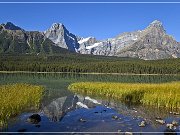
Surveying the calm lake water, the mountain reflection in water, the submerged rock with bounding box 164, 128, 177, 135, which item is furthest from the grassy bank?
the submerged rock with bounding box 164, 128, 177, 135

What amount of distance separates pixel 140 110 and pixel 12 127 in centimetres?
1691

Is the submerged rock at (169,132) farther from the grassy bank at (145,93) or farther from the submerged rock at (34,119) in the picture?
the grassy bank at (145,93)

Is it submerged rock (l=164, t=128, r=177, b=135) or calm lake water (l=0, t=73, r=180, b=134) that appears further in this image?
calm lake water (l=0, t=73, r=180, b=134)

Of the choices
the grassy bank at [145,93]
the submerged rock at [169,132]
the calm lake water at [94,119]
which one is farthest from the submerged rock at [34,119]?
the grassy bank at [145,93]

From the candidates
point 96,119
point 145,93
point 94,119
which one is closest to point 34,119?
point 94,119

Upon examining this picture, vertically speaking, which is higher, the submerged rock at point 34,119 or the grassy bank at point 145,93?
the grassy bank at point 145,93

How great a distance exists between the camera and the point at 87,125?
28.7m

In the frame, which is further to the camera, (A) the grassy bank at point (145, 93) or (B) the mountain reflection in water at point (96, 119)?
(A) the grassy bank at point (145, 93)

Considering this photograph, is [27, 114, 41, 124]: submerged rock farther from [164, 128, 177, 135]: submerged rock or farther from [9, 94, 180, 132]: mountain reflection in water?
[164, 128, 177, 135]: submerged rock

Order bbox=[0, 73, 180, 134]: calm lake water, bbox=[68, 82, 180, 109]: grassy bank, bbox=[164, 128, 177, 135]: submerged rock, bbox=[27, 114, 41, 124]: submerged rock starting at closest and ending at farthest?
bbox=[164, 128, 177, 135]: submerged rock
bbox=[0, 73, 180, 134]: calm lake water
bbox=[27, 114, 41, 124]: submerged rock
bbox=[68, 82, 180, 109]: grassy bank

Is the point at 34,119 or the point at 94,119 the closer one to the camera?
the point at 34,119

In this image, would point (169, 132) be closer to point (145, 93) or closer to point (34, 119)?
point (34, 119)

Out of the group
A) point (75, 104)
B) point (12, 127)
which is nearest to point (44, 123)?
point (12, 127)

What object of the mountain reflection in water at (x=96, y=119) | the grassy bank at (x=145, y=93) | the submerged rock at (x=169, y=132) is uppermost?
the grassy bank at (x=145, y=93)
